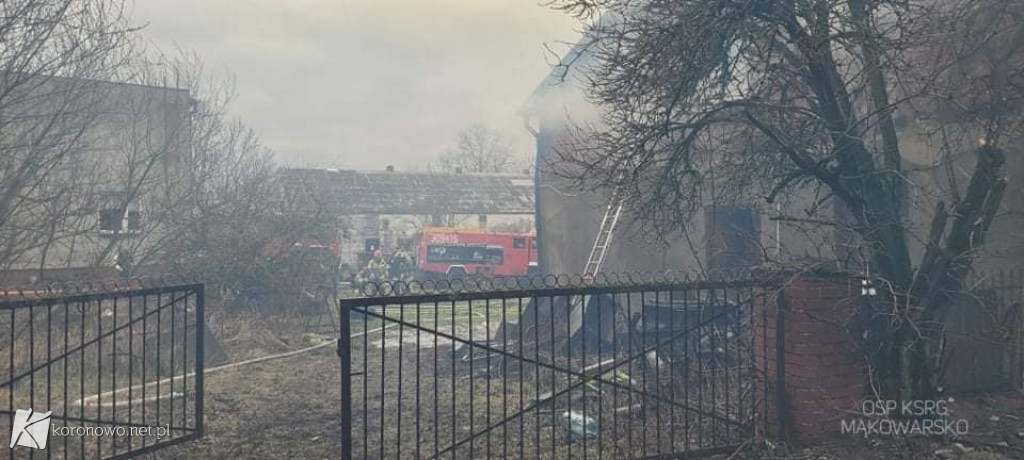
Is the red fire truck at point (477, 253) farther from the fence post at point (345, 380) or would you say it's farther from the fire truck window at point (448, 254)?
the fence post at point (345, 380)

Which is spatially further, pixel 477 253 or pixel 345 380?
pixel 477 253

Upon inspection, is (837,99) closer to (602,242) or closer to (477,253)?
(602,242)

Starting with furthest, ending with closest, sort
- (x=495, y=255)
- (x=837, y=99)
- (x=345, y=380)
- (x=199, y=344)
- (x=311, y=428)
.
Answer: (x=495, y=255) → (x=311, y=428) → (x=199, y=344) → (x=837, y=99) → (x=345, y=380)

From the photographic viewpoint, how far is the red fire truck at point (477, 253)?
1032 inches

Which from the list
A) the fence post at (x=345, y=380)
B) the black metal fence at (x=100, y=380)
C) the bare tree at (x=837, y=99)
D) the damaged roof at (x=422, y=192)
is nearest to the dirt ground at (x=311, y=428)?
the black metal fence at (x=100, y=380)

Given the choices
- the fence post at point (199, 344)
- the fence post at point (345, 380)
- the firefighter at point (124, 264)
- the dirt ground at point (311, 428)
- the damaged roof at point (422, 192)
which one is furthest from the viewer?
the damaged roof at point (422, 192)

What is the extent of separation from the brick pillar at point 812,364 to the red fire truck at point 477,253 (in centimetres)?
2134

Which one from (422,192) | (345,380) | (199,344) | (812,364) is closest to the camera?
(345,380)

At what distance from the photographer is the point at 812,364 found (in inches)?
177

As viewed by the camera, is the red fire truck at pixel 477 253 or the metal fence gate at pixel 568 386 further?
the red fire truck at pixel 477 253

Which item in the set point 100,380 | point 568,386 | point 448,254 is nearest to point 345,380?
point 568,386

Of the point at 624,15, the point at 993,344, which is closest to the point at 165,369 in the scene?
the point at 624,15

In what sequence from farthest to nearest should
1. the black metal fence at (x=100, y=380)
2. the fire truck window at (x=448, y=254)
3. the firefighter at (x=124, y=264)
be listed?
the fire truck window at (x=448, y=254)
the firefighter at (x=124, y=264)
the black metal fence at (x=100, y=380)

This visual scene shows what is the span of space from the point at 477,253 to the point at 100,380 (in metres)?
21.6
